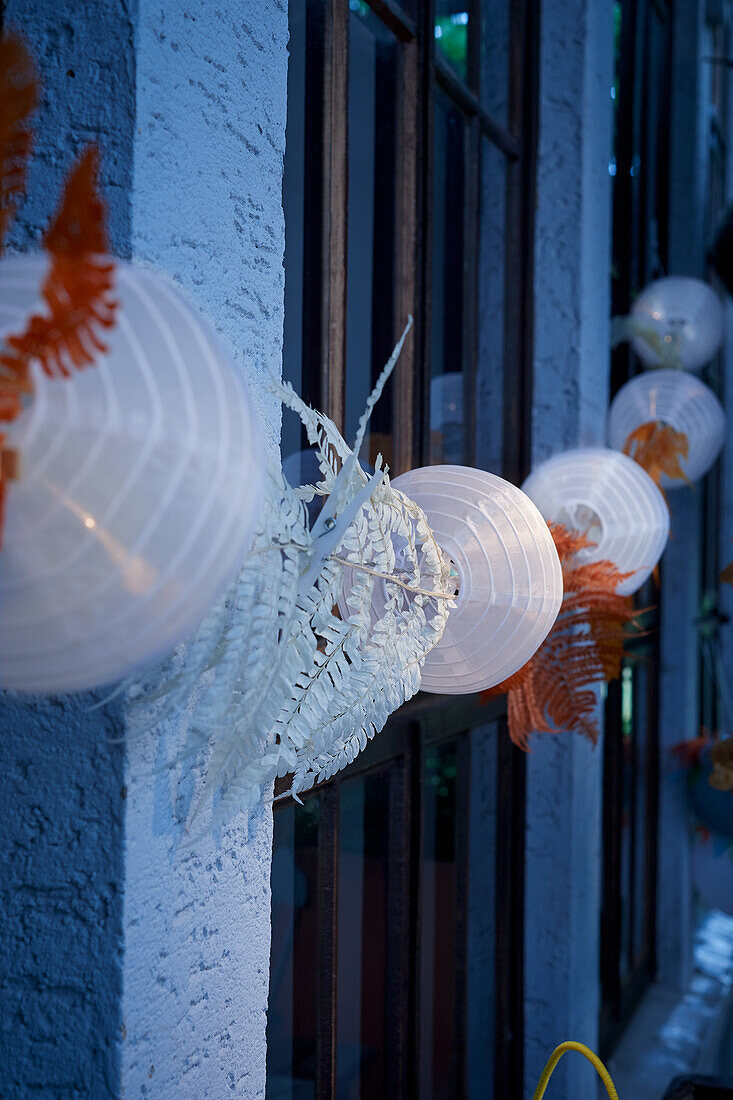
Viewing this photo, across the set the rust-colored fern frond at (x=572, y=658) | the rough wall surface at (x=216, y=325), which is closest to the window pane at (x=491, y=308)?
the rust-colored fern frond at (x=572, y=658)

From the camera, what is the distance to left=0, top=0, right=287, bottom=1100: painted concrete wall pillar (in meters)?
0.76

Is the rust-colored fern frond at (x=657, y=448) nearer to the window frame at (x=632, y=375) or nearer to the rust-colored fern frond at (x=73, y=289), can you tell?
the window frame at (x=632, y=375)

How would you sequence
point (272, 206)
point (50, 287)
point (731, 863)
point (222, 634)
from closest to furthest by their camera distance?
point (50, 287)
point (222, 634)
point (272, 206)
point (731, 863)

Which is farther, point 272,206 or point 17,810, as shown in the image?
point 272,206

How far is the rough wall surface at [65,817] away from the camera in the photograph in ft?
2.48

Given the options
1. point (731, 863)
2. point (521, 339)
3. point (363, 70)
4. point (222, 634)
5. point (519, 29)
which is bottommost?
point (731, 863)

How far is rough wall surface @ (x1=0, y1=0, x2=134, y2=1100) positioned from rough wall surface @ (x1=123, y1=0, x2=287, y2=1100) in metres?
0.02

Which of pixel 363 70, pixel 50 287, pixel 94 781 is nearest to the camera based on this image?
pixel 50 287

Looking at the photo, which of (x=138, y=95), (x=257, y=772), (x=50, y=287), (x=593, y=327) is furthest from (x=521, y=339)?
(x=50, y=287)

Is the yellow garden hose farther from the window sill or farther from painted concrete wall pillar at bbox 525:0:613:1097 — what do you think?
the window sill

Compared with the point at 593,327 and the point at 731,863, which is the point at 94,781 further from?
the point at 731,863

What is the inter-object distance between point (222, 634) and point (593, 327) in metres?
1.95

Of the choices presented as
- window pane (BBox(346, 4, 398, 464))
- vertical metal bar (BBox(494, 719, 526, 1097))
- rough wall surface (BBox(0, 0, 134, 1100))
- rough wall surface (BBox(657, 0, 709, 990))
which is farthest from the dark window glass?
rough wall surface (BBox(657, 0, 709, 990))

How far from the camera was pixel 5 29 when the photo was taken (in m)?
0.77
